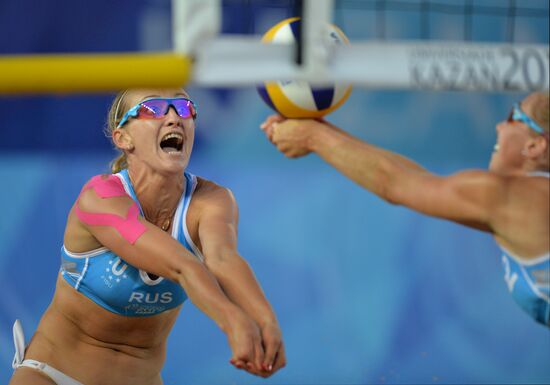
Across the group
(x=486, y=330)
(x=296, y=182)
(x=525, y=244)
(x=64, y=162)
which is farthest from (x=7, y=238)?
(x=525, y=244)

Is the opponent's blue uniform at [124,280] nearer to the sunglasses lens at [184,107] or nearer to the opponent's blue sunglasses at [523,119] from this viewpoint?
the sunglasses lens at [184,107]

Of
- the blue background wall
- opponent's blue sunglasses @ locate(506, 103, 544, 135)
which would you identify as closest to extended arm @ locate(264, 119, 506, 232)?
opponent's blue sunglasses @ locate(506, 103, 544, 135)

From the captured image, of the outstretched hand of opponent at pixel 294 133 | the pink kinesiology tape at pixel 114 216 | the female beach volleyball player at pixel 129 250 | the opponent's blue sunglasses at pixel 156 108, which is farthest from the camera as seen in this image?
the opponent's blue sunglasses at pixel 156 108

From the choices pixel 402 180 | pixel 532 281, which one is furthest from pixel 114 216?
pixel 532 281

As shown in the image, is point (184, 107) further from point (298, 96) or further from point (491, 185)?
point (491, 185)

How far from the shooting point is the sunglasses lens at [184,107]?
3.82 meters

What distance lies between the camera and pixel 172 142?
4020mm

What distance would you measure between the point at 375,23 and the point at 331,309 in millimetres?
1585

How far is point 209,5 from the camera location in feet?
9.03

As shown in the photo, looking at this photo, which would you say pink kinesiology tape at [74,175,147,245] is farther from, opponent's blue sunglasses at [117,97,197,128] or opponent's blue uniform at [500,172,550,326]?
opponent's blue uniform at [500,172,550,326]

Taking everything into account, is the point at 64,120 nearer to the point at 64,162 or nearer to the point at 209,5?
the point at 64,162

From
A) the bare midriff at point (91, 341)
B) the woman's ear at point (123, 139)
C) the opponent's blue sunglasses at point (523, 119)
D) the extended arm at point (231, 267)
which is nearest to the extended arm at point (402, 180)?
the opponent's blue sunglasses at point (523, 119)

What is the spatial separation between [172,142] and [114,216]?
21.4 inches

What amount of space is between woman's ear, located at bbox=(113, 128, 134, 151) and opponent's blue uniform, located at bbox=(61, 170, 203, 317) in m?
0.10
